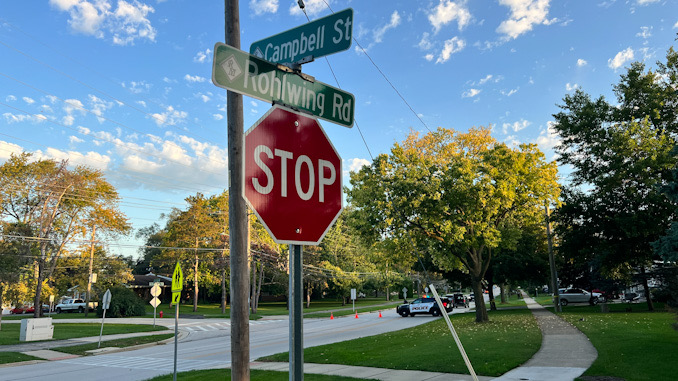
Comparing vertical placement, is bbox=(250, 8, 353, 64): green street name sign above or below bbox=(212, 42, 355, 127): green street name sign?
above

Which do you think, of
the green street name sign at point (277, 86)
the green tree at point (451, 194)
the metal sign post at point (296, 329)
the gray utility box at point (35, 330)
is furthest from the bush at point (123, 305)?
the metal sign post at point (296, 329)

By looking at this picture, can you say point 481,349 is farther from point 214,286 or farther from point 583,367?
point 214,286

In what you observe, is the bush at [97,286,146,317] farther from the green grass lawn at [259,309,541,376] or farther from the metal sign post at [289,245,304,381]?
the metal sign post at [289,245,304,381]

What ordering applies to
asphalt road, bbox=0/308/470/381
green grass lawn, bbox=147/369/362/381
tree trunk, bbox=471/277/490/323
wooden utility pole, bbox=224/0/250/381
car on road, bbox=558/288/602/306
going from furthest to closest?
car on road, bbox=558/288/602/306 → tree trunk, bbox=471/277/490/323 → asphalt road, bbox=0/308/470/381 → green grass lawn, bbox=147/369/362/381 → wooden utility pole, bbox=224/0/250/381

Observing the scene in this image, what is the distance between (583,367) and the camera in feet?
32.3

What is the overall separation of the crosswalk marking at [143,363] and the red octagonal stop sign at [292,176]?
41.6 ft

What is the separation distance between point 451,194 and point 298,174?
1910 cm

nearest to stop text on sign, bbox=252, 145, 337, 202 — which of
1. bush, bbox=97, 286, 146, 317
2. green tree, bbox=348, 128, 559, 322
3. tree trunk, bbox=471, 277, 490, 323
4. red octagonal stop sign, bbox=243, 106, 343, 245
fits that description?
red octagonal stop sign, bbox=243, 106, 343, 245

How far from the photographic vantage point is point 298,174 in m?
2.59

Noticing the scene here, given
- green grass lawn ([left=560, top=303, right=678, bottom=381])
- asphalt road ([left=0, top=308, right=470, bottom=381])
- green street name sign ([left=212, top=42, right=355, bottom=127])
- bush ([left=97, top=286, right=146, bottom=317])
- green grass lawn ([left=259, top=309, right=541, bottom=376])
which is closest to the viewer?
green street name sign ([left=212, top=42, right=355, bottom=127])

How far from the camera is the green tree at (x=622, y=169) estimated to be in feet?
81.6

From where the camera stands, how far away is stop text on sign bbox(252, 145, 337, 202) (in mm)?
2359

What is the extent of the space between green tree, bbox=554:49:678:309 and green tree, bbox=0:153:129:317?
1709 inches

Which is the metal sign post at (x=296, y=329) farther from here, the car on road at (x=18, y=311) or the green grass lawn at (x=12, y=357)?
the car on road at (x=18, y=311)
